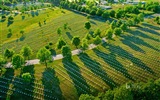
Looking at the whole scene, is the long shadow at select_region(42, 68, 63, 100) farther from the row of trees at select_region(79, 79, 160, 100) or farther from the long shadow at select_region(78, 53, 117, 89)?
the long shadow at select_region(78, 53, 117, 89)

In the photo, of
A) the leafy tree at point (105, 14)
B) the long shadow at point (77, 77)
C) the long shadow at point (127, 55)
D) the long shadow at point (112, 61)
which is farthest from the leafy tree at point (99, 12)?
the long shadow at point (77, 77)

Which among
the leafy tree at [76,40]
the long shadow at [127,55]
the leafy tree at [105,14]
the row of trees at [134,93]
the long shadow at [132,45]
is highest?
the leafy tree at [105,14]

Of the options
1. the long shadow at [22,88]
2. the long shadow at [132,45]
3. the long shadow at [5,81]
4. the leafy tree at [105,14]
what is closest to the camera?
the long shadow at [22,88]

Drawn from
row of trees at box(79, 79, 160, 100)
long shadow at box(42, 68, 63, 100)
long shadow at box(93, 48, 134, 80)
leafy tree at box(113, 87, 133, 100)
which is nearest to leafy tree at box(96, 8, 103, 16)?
long shadow at box(93, 48, 134, 80)

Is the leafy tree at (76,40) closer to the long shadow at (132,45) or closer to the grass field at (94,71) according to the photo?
the grass field at (94,71)

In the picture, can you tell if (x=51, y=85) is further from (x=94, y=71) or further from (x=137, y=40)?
(x=137, y=40)

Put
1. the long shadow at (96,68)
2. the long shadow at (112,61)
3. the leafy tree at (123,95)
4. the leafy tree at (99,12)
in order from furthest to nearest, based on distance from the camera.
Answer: the leafy tree at (99,12) → the long shadow at (112,61) → the long shadow at (96,68) → the leafy tree at (123,95)
